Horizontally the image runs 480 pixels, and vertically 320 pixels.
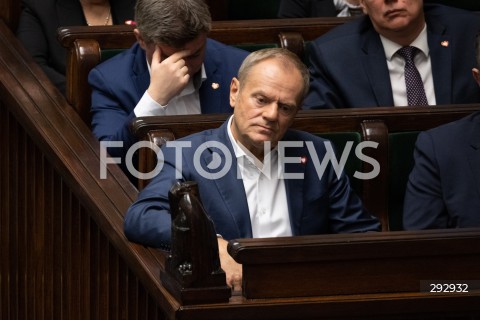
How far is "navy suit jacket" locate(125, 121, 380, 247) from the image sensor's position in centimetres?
180

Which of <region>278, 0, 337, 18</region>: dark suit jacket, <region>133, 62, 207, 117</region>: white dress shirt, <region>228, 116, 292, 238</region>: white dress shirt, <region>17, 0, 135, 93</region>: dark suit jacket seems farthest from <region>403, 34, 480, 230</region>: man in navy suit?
<region>278, 0, 337, 18</region>: dark suit jacket

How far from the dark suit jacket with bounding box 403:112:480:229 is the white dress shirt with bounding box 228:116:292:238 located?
23 cm

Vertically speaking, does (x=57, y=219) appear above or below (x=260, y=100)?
below

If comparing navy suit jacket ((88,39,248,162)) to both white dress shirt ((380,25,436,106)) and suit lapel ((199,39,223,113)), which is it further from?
white dress shirt ((380,25,436,106))

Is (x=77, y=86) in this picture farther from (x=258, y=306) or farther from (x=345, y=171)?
(x=258, y=306)

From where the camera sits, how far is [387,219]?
85.9 inches

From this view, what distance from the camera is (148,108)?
2.22 metres

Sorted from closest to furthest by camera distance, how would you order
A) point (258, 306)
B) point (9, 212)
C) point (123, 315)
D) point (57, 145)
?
1. point (258, 306)
2. point (123, 315)
3. point (57, 145)
4. point (9, 212)

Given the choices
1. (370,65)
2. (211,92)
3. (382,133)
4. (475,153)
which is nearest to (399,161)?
(382,133)

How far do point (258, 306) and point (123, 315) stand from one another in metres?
0.38

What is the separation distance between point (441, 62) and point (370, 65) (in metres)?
0.15

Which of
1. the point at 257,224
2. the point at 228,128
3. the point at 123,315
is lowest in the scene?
the point at 123,315

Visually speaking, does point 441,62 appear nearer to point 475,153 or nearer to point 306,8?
point 475,153

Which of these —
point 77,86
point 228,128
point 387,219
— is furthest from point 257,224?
point 77,86
